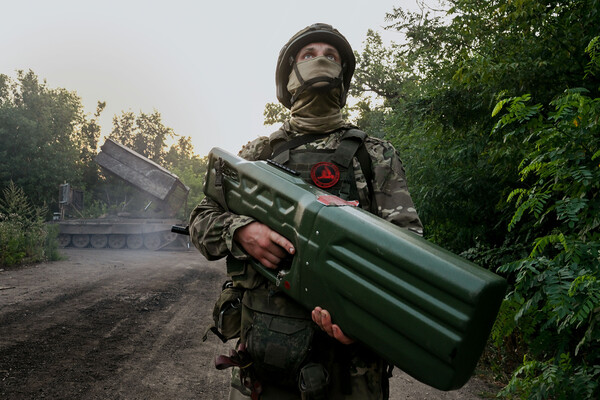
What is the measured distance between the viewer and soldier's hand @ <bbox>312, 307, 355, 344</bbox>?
52.6 inches

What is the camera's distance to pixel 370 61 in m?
17.3

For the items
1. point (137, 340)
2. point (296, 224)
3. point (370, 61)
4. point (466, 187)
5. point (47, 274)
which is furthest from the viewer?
point (370, 61)

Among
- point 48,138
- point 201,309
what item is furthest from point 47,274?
point 48,138

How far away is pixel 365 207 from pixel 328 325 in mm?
582

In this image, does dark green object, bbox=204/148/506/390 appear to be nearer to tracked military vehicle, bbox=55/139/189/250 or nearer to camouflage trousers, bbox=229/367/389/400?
camouflage trousers, bbox=229/367/389/400

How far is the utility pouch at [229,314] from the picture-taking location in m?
1.87

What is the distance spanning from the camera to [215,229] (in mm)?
1753

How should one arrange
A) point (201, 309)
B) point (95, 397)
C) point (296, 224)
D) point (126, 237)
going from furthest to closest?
point (126, 237)
point (201, 309)
point (95, 397)
point (296, 224)

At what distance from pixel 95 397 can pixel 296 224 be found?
2.94 meters

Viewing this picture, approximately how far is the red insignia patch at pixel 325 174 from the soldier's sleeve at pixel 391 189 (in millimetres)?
163

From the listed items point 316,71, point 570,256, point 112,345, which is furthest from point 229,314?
point 112,345

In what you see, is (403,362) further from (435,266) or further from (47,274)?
(47,274)

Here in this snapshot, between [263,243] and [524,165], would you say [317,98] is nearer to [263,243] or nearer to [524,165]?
[263,243]

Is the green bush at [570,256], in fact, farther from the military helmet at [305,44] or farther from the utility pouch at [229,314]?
the utility pouch at [229,314]
